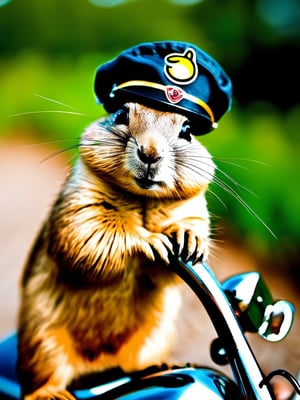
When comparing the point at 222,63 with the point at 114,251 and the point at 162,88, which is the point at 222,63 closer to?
the point at 162,88

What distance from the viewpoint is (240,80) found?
1489 millimetres

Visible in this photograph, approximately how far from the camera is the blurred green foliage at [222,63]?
4.73 feet

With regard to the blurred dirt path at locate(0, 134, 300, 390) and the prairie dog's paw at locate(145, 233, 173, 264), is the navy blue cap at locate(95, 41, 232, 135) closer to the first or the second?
the prairie dog's paw at locate(145, 233, 173, 264)

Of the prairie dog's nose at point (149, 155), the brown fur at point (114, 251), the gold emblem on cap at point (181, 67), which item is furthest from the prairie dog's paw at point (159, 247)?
the gold emblem on cap at point (181, 67)

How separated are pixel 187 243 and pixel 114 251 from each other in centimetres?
12

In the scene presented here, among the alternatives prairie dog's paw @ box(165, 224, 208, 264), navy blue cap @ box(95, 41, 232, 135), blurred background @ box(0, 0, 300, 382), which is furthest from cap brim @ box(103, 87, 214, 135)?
blurred background @ box(0, 0, 300, 382)

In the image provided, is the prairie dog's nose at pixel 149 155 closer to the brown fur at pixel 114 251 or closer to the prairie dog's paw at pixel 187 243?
the brown fur at pixel 114 251

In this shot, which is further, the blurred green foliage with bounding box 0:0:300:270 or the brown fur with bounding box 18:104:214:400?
the blurred green foliage with bounding box 0:0:300:270

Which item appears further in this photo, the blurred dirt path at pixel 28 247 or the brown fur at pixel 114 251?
the blurred dirt path at pixel 28 247

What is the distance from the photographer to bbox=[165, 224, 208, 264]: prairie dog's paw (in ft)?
3.16

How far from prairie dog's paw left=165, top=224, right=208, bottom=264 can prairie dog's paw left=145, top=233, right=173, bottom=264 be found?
0.04ft

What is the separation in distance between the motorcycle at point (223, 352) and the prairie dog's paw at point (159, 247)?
17 mm

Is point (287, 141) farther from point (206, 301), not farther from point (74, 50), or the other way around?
point (206, 301)

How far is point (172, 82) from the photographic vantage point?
98 centimetres
